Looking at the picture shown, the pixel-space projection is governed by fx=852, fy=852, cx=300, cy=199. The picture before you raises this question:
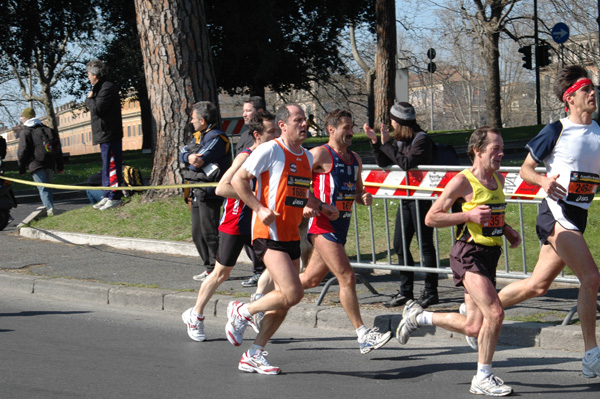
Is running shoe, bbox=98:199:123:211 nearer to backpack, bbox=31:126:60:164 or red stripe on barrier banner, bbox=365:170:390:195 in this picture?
backpack, bbox=31:126:60:164

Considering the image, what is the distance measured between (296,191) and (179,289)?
332 cm

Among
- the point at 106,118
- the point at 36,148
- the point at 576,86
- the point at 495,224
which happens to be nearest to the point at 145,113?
the point at 36,148

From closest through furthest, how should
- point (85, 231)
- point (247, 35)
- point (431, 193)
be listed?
1. point (431, 193)
2. point (85, 231)
3. point (247, 35)

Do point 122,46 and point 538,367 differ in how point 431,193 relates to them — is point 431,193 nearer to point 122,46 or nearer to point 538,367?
point 538,367

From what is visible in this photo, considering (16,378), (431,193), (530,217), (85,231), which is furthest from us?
(85,231)

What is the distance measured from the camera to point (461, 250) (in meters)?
5.50

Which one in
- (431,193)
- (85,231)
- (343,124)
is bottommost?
(85,231)

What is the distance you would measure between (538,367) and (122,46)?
29.3m

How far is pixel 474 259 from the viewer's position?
545 centimetres

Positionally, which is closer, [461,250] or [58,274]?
[461,250]

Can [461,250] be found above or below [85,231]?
above

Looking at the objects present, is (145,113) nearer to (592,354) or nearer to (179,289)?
(179,289)

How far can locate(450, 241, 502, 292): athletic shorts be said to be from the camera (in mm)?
5449

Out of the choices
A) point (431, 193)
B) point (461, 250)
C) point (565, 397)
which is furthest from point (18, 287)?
point (565, 397)
